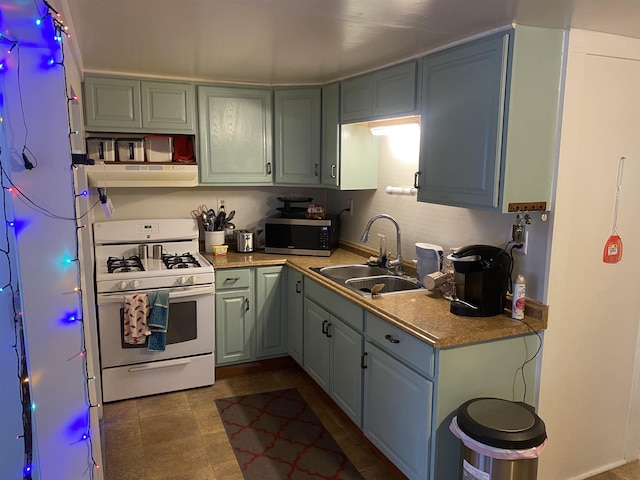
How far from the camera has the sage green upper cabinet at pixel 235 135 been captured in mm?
3723

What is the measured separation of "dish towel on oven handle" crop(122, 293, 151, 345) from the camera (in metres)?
3.20

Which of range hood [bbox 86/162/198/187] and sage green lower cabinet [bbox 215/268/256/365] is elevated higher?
range hood [bbox 86/162/198/187]

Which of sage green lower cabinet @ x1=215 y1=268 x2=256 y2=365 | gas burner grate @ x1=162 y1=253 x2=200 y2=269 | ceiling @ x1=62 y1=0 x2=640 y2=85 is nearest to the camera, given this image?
ceiling @ x1=62 y1=0 x2=640 y2=85

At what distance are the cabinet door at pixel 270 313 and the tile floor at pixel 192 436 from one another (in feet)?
0.78

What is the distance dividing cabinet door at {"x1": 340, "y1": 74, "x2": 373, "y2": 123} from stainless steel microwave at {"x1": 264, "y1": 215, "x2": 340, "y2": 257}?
81 centimetres

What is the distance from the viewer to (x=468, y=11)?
192cm

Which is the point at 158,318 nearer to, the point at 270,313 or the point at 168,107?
the point at 270,313

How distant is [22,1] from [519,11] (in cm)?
168

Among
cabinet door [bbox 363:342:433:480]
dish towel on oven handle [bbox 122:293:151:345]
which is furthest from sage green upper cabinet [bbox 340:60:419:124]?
dish towel on oven handle [bbox 122:293:151:345]

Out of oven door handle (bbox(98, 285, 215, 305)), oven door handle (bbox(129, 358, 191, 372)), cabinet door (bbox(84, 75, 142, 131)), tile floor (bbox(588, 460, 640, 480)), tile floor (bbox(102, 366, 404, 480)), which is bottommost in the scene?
tile floor (bbox(102, 366, 404, 480))

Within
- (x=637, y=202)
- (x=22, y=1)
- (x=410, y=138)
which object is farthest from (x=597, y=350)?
(x=22, y=1)

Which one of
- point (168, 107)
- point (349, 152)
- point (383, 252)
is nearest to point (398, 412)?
point (383, 252)

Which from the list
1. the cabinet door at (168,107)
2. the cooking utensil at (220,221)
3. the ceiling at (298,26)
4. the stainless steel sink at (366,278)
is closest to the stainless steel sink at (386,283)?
the stainless steel sink at (366,278)

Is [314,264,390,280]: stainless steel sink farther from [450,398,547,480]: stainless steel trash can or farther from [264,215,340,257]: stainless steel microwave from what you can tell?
[450,398,547,480]: stainless steel trash can
